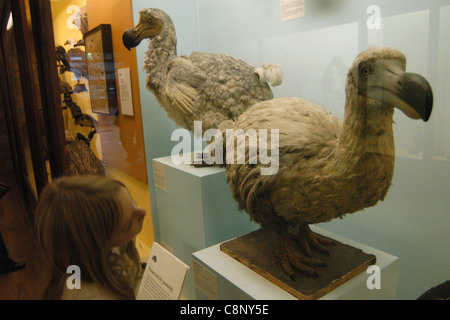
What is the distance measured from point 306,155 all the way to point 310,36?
744 mm

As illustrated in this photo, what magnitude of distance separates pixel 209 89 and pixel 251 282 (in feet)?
3.35

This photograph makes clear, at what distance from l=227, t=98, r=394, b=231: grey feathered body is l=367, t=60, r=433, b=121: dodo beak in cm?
7

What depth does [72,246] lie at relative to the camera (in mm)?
814

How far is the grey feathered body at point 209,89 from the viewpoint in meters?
1.88

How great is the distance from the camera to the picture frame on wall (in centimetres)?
188

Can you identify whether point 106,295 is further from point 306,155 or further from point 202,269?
point 306,155

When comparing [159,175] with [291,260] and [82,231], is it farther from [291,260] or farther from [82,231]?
[82,231]

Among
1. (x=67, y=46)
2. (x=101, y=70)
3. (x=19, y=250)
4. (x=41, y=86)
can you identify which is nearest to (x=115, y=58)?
(x=101, y=70)

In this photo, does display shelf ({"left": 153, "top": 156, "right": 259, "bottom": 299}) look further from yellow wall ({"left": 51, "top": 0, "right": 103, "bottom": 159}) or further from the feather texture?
yellow wall ({"left": 51, "top": 0, "right": 103, "bottom": 159})

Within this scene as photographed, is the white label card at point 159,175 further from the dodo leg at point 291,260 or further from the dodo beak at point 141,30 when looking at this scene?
the dodo leg at point 291,260

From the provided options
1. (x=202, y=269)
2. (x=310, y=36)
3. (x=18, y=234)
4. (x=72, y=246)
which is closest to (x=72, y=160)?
(x=18, y=234)

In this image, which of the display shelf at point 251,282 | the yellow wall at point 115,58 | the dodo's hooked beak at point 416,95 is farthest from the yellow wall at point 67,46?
the dodo's hooked beak at point 416,95

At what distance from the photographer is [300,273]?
50.9 inches

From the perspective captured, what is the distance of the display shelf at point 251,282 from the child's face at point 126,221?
17.3 inches
